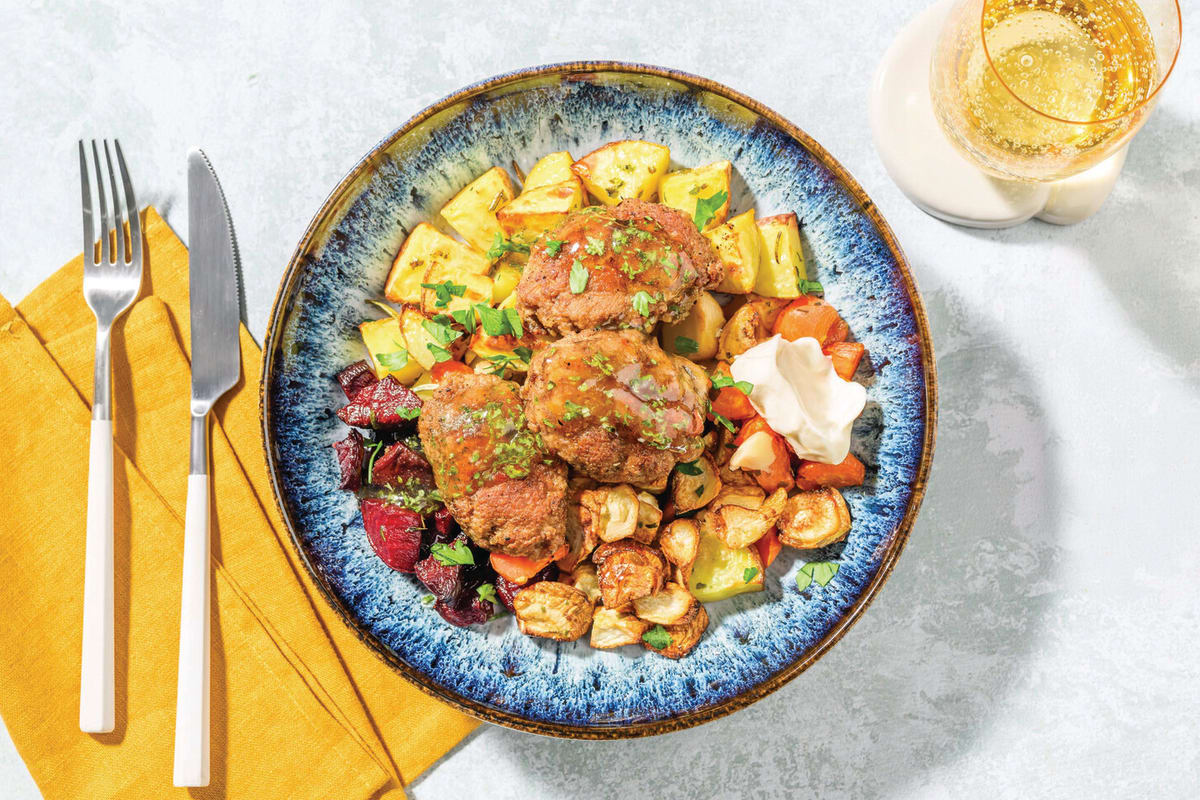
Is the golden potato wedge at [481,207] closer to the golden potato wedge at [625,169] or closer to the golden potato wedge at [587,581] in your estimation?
the golden potato wedge at [625,169]

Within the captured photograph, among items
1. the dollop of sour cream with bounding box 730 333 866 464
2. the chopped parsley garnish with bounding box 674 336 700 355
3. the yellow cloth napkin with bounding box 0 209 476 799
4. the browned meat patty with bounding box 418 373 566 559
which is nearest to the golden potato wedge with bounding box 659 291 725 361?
the chopped parsley garnish with bounding box 674 336 700 355

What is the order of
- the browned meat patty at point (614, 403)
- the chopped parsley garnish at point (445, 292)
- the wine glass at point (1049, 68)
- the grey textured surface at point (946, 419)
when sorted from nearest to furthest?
the browned meat patty at point (614, 403), the wine glass at point (1049, 68), the chopped parsley garnish at point (445, 292), the grey textured surface at point (946, 419)

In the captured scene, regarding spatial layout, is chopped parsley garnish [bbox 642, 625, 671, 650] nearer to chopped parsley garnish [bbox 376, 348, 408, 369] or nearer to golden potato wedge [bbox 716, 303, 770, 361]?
golden potato wedge [bbox 716, 303, 770, 361]

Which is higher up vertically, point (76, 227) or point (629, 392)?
point (76, 227)

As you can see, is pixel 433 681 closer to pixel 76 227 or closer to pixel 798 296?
pixel 798 296

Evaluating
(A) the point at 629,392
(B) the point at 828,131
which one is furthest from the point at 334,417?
(B) the point at 828,131

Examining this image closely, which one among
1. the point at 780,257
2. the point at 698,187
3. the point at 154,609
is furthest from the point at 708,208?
the point at 154,609

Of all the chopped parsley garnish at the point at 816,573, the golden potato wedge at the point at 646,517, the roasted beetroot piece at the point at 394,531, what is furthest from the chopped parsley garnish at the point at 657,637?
the roasted beetroot piece at the point at 394,531
